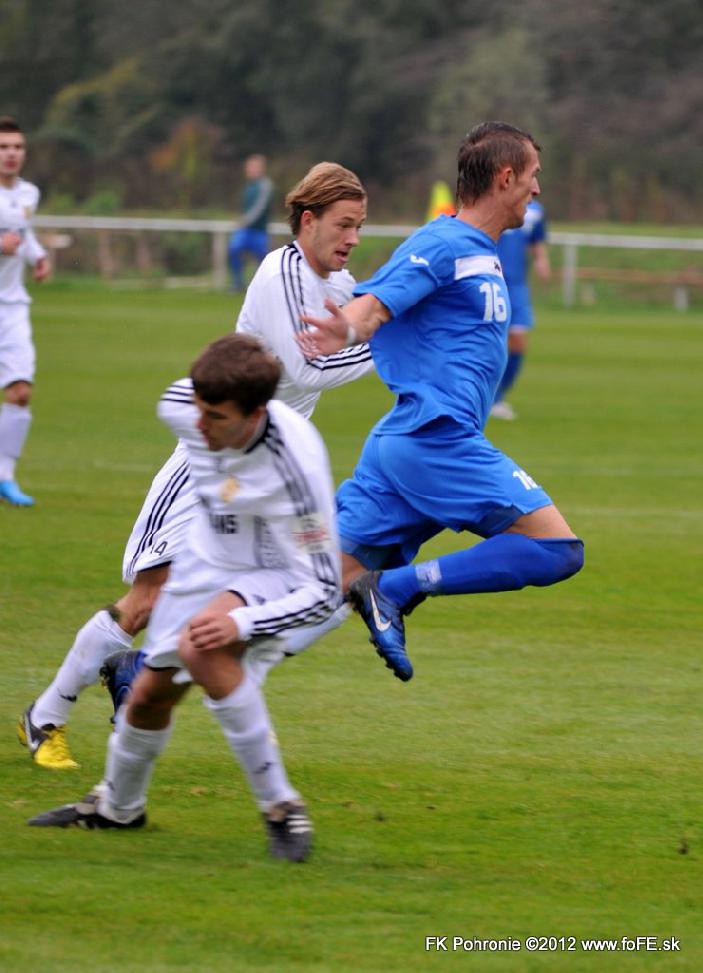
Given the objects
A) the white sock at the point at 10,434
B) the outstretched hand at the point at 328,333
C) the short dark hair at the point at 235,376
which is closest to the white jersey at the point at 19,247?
the white sock at the point at 10,434

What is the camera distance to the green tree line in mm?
49281

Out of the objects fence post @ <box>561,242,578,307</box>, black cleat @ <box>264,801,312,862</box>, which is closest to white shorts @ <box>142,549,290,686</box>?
black cleat @ <box>264,801,312,862</box>

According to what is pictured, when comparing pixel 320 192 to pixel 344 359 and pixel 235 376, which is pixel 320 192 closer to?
pixel 344 359

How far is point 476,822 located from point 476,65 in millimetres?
46646

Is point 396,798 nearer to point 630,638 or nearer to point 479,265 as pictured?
point 479,265

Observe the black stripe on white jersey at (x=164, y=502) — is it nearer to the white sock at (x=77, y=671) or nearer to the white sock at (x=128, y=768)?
the white sock at (x=77, y=671)

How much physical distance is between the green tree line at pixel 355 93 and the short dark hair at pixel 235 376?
135 ft

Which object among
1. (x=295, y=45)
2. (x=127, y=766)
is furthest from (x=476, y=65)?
(x=127, y=766)

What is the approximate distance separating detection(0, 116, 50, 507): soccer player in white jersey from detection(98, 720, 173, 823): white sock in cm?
618

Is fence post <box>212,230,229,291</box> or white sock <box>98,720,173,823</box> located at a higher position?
white sock <box>98,720,173,823</box>

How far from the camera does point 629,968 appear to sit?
163 inches

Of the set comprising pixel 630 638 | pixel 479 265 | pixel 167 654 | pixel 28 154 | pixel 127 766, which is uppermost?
pixel 479 265

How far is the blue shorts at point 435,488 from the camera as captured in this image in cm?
595

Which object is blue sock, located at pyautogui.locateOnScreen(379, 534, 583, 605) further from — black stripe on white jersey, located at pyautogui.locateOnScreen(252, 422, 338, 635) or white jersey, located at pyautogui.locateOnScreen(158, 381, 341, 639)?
black stripe on white jersey, located at pyautogui.locateOnScreen(252, 422, 338, 635)
